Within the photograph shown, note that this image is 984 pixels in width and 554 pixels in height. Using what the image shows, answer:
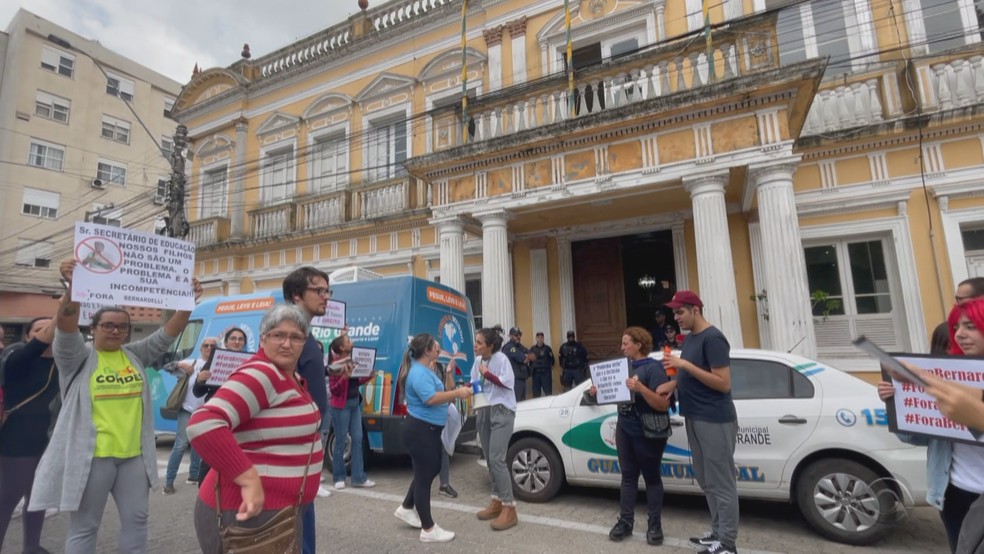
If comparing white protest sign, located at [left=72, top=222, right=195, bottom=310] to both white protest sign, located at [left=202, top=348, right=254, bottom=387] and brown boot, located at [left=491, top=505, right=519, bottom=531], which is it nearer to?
white protest sign, located at [left=202, top=348, right=254, bottom=387]

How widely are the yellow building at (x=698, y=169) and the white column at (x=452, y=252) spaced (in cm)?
4

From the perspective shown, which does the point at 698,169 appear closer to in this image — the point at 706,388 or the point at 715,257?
the point at 715,257

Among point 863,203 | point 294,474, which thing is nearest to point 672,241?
point 863,203

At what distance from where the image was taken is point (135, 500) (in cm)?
285

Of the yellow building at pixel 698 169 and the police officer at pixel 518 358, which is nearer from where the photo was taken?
the yellow building at pixel 698 169

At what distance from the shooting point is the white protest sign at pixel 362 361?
218 inches

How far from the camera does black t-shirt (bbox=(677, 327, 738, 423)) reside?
3541 mm

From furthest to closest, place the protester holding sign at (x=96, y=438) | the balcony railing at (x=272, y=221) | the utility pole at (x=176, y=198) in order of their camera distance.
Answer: the balcony railing at (x=272, y=221)
the utility pole at (x=176, y=198)
the protester holding sign at (x=96, y=438)

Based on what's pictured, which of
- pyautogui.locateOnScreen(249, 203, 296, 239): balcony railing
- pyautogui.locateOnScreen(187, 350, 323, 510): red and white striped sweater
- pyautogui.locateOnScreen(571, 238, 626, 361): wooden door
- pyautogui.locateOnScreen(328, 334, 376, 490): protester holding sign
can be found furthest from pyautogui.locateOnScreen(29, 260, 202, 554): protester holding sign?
pyautogui.locateOnScreen(249, 203, 296, 239): balcony railing

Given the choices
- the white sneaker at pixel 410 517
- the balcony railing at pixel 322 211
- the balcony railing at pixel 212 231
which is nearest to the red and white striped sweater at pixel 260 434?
the white sneaker at pixel 410 517

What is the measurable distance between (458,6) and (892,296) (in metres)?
11.5

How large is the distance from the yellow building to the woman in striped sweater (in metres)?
6.21

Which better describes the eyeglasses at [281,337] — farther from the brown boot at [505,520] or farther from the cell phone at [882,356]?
the brown boot at [505,520]

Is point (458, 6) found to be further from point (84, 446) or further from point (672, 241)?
point (84, 446)
